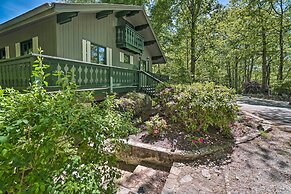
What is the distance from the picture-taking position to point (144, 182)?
11.1 feet

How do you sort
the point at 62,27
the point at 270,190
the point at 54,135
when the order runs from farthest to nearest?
1. the point at 62,27
2. the point at 270,190
3. the point at 54,135

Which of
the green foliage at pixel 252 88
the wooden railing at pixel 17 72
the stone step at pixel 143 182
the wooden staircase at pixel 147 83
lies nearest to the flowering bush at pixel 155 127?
the stone step at pixel 143 182

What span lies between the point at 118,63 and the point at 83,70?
560 cm

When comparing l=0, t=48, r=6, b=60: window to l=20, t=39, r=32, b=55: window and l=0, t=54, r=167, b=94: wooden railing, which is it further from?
l=0, t=54, r=167, b=94: wooden railing

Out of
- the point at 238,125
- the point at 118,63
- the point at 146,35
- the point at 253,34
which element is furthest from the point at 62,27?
the point at 253,34

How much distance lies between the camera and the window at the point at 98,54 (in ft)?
29.8

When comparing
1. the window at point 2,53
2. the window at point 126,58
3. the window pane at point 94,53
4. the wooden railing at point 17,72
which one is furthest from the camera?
the window at point 126,58

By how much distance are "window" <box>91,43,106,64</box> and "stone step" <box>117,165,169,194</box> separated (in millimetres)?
6950

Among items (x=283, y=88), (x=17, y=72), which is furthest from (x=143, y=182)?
(x=283, y=88)

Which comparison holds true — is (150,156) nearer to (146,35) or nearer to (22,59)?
(22,59)

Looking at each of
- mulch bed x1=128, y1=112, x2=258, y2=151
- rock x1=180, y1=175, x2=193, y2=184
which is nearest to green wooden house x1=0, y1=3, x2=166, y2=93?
mulch bed x1=128, y1=112, x2=258, y2=151

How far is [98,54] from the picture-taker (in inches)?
370

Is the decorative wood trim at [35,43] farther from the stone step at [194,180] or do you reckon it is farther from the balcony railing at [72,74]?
the stone step at [194,180]

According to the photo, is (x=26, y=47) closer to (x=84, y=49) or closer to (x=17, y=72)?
(x=84, y=49)
